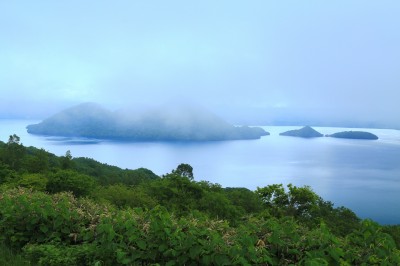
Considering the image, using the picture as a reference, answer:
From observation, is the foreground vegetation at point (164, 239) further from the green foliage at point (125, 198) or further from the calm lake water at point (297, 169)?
the calm lake water at point (297, 169)

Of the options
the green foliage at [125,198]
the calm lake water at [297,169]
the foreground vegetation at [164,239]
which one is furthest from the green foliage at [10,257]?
the calm lake water at [297,169]

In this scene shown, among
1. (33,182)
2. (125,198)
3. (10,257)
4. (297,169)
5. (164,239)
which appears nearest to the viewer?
(164,239)

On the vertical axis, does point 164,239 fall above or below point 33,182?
above

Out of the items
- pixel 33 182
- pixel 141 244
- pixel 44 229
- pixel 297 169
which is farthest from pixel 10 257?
pixel 297 169

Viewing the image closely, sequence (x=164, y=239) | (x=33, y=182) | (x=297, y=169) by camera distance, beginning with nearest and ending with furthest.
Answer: (x=164, y=239) < (x=33, y=182) < (x=297, y=169)

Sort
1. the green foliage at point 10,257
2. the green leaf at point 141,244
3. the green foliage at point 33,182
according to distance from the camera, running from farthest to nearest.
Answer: the green foliage at point 33,182 → the green foliage at point 10,257 → the green leaf at point 141,244

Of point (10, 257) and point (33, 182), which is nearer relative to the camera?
point (10, 257)

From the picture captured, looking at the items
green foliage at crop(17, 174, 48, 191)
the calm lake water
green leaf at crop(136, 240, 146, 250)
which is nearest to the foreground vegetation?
green leaf at crop(136, 240, 146, 250)

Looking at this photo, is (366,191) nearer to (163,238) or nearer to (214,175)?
(214,175)

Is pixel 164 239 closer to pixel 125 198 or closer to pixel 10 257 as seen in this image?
pixel 10 257

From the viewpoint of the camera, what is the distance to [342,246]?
414 centimetres

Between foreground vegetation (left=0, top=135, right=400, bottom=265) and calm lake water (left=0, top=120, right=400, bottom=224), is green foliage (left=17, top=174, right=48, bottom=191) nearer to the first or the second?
foreground vegetation (left=0, top=135, right=400, bottom=265)

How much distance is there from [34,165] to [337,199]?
8944cm

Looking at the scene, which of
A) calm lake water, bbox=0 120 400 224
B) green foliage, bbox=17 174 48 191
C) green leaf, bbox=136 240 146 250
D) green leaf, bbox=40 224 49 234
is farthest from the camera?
calm lake water, bbox=0 120 400 224
